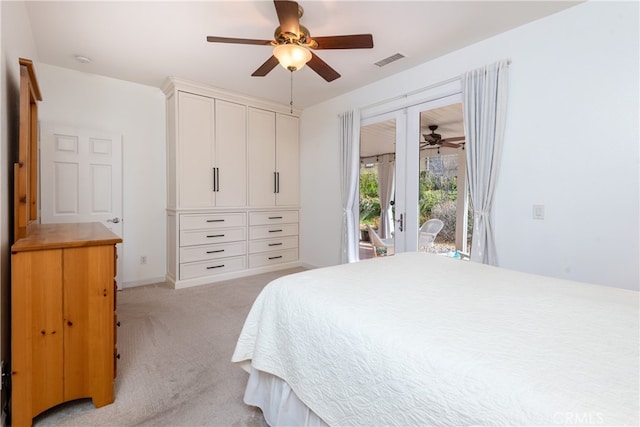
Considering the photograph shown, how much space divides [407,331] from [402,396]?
0.19m

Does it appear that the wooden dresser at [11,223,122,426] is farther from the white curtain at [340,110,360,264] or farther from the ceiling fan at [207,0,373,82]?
the white curtain at [340,110,360,264]

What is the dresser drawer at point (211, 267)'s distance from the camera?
4.00 m

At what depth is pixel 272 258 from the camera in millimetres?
4863

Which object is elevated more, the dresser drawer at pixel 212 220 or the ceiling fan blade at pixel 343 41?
the ceiling fan blade at pixel 343 41

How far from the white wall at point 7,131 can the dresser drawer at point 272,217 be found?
2.80 m

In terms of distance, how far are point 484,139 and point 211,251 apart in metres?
3.52

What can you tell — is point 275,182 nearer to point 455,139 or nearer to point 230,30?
point 230,30

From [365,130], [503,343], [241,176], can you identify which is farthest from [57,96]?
[503,343]

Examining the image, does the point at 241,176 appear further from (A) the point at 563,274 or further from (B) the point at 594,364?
(B) the point at 594,364

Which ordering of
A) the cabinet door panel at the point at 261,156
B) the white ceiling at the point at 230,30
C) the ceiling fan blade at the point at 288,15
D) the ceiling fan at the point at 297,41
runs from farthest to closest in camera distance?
1. the cabinet door panel at the point at 261,156
2. the white ceiling at the point at 230,30
3. the ceiling fan at the point at 297,41
4. the ceiling fan blade at the point at 288,15

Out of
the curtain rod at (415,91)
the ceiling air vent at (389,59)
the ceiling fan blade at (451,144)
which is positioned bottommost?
the ceiling fan blade at (451,144)

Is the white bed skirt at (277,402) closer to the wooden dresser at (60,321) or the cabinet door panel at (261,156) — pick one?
the wooden dresser at (60,321)

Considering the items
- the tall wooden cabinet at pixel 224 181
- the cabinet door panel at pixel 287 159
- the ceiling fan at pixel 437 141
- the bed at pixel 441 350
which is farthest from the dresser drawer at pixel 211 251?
the ceiling fan at pixel 437 141

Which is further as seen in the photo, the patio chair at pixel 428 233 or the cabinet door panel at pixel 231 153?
the cabinet door panel at pixel 231 153
